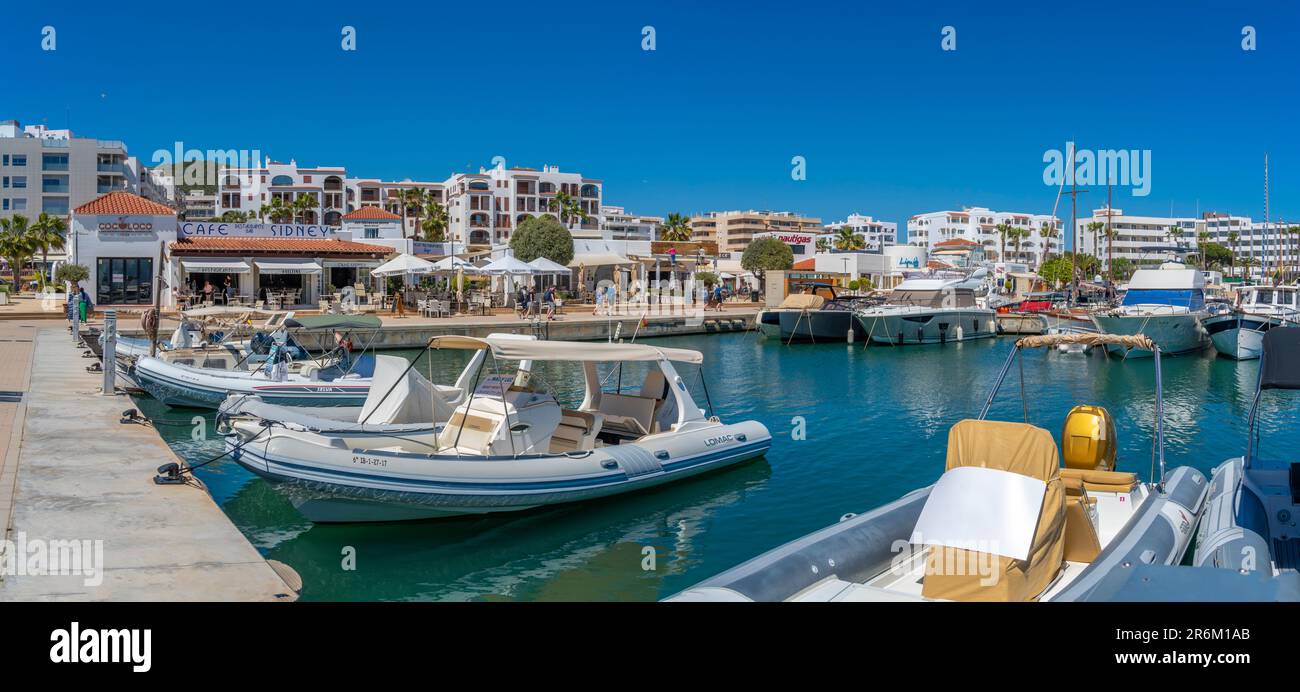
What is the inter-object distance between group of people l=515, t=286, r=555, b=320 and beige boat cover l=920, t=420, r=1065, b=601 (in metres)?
35.8

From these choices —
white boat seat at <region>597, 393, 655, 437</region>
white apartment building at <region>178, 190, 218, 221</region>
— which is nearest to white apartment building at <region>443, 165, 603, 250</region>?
white apartment building at <region>178, 190, 218, 221</region>

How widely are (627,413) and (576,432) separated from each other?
5.26 ft

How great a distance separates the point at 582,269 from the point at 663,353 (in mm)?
50329

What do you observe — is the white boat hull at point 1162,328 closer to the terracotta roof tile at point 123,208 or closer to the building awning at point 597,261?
the building awning at point 597,261

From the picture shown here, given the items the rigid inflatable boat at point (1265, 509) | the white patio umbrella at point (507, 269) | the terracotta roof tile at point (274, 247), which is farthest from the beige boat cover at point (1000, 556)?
the terracotta roof tile at point (274, 247)

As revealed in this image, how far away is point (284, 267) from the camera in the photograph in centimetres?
4281

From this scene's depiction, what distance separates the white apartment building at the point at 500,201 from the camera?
110 metres

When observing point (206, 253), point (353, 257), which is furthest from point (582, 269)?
point (206, 253)

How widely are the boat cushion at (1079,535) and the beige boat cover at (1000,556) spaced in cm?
57

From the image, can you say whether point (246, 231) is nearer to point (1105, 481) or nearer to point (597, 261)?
point (597, 261)

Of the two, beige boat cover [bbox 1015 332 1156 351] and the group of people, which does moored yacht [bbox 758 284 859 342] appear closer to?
the group of people

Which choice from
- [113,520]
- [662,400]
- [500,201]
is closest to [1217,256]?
[500,201]

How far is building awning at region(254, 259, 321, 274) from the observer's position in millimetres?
42844

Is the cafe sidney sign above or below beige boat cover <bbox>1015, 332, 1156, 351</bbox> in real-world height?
above
